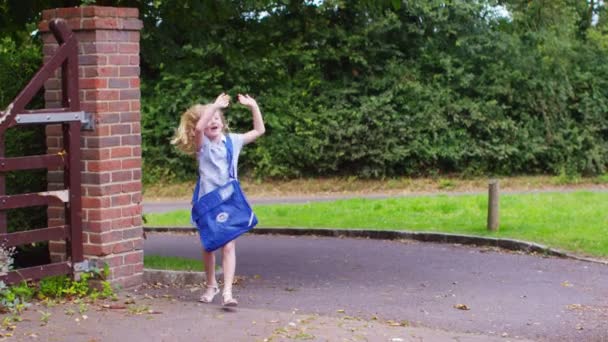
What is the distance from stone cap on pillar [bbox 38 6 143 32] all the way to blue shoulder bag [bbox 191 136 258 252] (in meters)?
1.35

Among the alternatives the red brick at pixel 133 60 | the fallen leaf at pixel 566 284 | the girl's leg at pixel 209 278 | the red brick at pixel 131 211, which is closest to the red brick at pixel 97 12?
the red brick at pixel 133 60

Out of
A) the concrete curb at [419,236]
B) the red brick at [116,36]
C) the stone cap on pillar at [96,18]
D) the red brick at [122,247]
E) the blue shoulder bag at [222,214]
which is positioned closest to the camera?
the blue shoulder bag at [222,214]

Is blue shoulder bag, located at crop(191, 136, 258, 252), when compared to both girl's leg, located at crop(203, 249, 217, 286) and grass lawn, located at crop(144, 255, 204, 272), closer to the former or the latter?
girl's leg, located at crop(203, 249, 217, 286)

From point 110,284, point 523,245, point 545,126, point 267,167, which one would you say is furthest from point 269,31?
point 545,126

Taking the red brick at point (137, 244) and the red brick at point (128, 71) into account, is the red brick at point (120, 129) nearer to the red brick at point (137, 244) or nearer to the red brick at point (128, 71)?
the red brick at point (128, 71)

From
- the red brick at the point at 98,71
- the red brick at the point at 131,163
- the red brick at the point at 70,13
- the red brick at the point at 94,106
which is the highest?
the red brick at the point at 70,13

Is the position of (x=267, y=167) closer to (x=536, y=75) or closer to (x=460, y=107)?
(x=460, y=107)

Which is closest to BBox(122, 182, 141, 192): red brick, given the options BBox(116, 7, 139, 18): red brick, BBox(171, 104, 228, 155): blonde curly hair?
BBox(171, 104, 228, 155): blonde curly hair

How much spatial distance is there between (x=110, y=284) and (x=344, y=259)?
4.73 m

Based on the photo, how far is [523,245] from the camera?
12891 millimetres

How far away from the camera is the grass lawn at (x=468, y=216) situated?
1355 centimetres

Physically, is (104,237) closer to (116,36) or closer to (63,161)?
(63,161)

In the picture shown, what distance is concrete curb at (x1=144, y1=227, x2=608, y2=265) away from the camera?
1261 cm

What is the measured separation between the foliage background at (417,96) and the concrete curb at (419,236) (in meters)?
6.95
